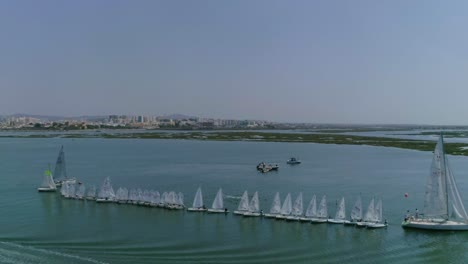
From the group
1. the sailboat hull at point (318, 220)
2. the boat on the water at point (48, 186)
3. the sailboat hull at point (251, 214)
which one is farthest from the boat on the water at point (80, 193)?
the sailboat hull at point (318, 220)

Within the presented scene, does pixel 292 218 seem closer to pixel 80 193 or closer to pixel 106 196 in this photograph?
pixel 106 196

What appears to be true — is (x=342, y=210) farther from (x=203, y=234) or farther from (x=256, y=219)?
(x=203, y=234)

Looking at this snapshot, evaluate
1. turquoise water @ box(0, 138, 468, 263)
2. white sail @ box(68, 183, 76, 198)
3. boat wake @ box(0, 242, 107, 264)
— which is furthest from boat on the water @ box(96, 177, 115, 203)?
boat wake @ box(0, 242, 107, 264)

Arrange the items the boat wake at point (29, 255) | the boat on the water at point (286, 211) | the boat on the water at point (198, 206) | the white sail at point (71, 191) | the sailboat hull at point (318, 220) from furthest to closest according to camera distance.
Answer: the white sail at point (71, 191)
the boat on the water at point (198, 206)
the boat on the water at point (286, 211)
the sailboat hull at point (318, 220)
the boat wake at point (29, 255)

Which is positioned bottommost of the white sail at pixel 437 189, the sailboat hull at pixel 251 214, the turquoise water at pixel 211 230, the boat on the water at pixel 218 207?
the turquoise water at pixel 211 230

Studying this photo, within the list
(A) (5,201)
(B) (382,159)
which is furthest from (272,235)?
(B) (382,159)

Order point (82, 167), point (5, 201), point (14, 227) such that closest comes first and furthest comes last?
point (14, 227), point (5, 201), point (82, 167)

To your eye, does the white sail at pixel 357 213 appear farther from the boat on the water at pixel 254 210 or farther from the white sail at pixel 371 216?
the boat on the water at pixel 254 210
